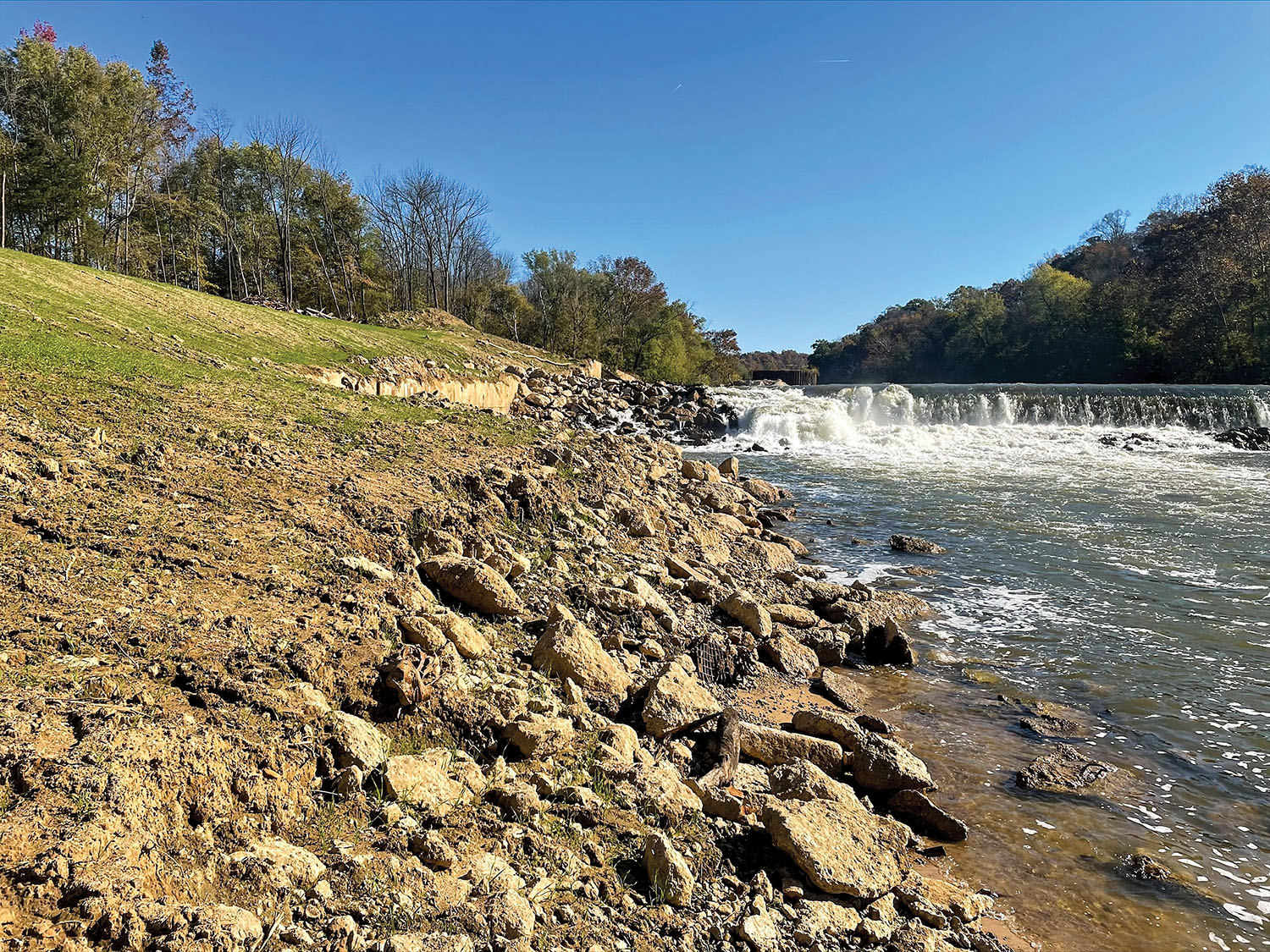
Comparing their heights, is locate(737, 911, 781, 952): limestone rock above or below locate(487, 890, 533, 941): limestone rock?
below

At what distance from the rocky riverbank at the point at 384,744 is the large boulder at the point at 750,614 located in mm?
343

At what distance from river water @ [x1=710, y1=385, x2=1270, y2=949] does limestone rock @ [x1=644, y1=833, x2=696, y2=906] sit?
2029 millimetres

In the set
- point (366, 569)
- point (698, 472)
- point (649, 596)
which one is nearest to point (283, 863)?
point (366, 569)

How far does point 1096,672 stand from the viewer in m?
Answer: 6.64

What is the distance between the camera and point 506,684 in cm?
394

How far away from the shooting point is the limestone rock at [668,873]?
2.82 m

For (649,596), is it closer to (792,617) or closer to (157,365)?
(792,617)

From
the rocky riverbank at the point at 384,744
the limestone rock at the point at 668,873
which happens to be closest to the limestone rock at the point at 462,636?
the rocky riverbank at the point at 384,744

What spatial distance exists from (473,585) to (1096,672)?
6209 mm

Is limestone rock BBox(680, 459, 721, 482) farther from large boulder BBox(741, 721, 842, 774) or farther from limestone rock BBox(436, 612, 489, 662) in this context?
limestone rock BBox(436, 612, 489, 662)

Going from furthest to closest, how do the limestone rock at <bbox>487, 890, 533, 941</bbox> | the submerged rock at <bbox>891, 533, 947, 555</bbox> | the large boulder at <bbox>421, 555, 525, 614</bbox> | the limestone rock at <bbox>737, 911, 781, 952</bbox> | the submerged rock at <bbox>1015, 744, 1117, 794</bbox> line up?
the submerged rock at <bbox>891, 533, 947, 555</bbox> → the large boulder at <bbox>421, 555, 525, 614</bbox> → the submerged rock at <bbox>1015, 744, 1117, 794</bbox> → the limestone rock at <bbox>737, 911, 781, 952</bbox> → the limestone rock at <bbox>487, 890, 533, 941</bbox>

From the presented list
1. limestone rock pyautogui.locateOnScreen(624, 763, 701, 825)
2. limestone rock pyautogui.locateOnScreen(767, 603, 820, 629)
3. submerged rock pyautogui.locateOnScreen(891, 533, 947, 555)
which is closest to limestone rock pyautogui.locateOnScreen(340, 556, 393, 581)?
limestone rock pyautogui.locateOnScreen(624, 763, 701, 825)

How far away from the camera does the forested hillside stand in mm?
49281

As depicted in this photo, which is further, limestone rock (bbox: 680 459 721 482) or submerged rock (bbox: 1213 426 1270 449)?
submerged rock (bbox: 1213 426 1270 449)
